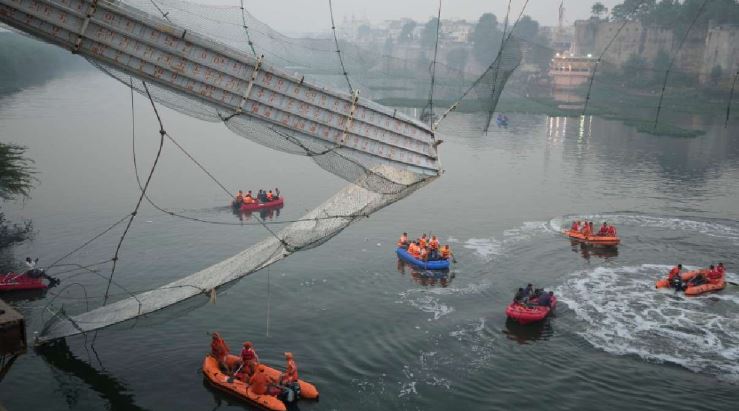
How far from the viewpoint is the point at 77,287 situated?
2684 cm

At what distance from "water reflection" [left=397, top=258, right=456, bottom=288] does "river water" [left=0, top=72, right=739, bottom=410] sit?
0.43ft

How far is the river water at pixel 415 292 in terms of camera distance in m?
20.0

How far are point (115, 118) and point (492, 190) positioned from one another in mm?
49044

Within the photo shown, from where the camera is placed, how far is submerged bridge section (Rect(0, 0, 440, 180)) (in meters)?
16.0

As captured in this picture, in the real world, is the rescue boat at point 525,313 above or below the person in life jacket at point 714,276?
below

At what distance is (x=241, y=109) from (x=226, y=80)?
2.86ft

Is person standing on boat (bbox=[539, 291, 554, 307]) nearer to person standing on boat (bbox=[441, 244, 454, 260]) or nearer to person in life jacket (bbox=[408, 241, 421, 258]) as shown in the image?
person standing on boat (bbox=[441, 244, 454, 260])

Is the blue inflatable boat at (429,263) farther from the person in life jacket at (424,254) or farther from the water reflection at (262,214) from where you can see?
the water reflection at (262,214)

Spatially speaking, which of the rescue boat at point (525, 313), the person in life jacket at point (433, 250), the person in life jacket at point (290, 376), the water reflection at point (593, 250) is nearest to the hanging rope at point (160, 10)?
the person in life jacket at point (290, 376)

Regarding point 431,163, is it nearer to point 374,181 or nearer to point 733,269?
point 374,181

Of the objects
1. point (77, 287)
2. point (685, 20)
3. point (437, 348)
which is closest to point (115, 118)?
point (77, 287)

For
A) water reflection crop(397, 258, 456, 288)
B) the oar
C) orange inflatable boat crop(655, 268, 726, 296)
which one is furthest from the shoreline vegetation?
orange inflatable boat crop(655, 268, 726, 296)

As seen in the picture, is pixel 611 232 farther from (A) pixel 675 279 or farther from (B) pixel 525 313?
(B) pixel 525 313

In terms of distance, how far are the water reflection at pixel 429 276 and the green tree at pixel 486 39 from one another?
388 ft
